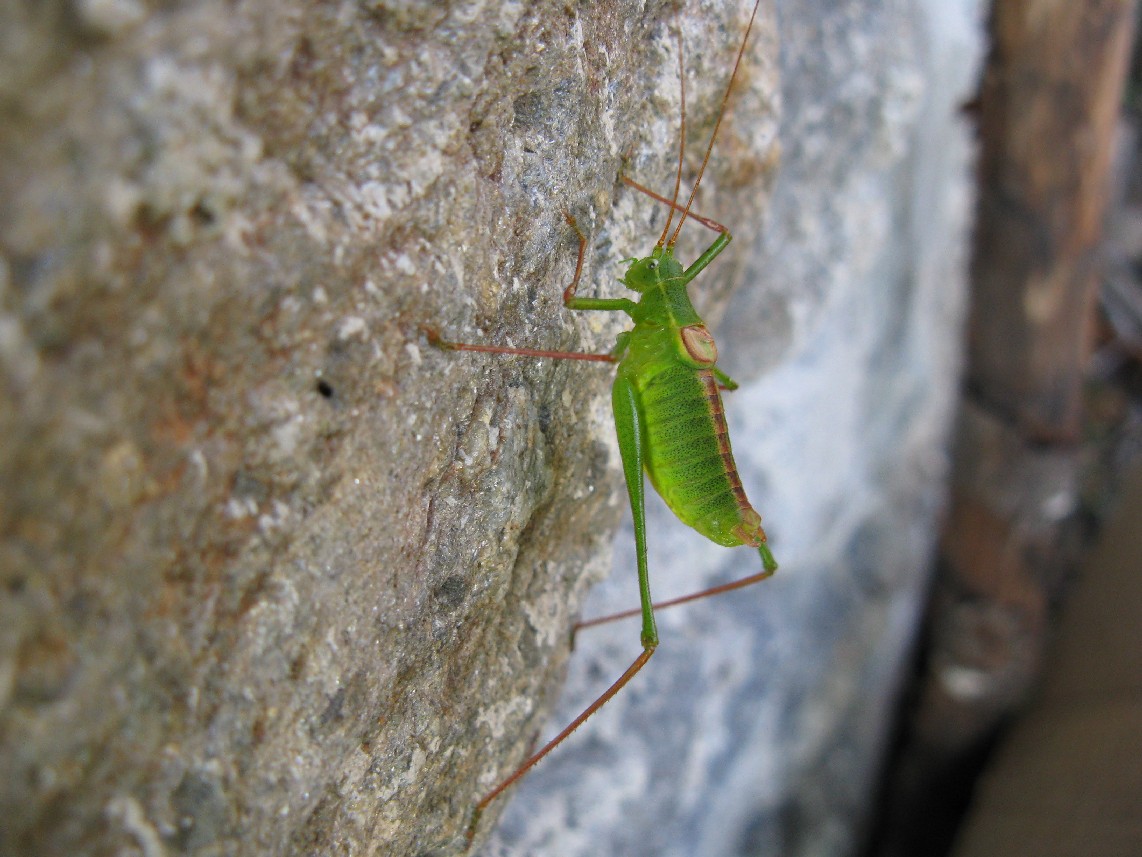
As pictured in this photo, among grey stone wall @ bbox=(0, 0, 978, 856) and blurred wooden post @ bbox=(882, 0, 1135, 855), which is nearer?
grey stone wall @ bbox=(0, 0, 978, 856)

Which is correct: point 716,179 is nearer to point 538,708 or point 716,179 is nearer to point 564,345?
point 564,345

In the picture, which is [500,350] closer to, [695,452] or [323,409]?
[323,409]

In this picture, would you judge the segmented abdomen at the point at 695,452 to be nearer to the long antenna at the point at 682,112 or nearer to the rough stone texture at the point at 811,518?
the long antenna at the point at 682,112

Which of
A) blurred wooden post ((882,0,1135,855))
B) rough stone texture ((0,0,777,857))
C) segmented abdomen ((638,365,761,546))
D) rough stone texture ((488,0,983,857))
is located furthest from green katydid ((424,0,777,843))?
blurred wooden post ((882,0,1135,855))

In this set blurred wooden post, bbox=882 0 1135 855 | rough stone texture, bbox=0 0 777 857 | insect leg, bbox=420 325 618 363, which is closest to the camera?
rough stone texture, bbox=0 0 777 857

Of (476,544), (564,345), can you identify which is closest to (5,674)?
(476,544)

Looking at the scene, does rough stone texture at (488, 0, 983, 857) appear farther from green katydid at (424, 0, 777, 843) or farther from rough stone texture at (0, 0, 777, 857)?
rough stone texture at (0, 0, 777, 857)

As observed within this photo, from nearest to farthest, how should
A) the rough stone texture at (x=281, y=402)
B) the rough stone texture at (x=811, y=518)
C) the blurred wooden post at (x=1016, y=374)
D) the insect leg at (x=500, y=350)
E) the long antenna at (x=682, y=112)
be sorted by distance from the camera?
the rough stone texture at (x=281, y=402)
the insect leg at (x=500, y=350)
the long antenna at (x=682, y=112)
the rough stone texture at (x=811, y=518)
the blurred wooden post at (x=1016, y=374)

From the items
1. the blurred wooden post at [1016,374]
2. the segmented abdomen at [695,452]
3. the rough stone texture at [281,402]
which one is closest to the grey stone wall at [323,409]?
the rough stone texture at [281,402]
